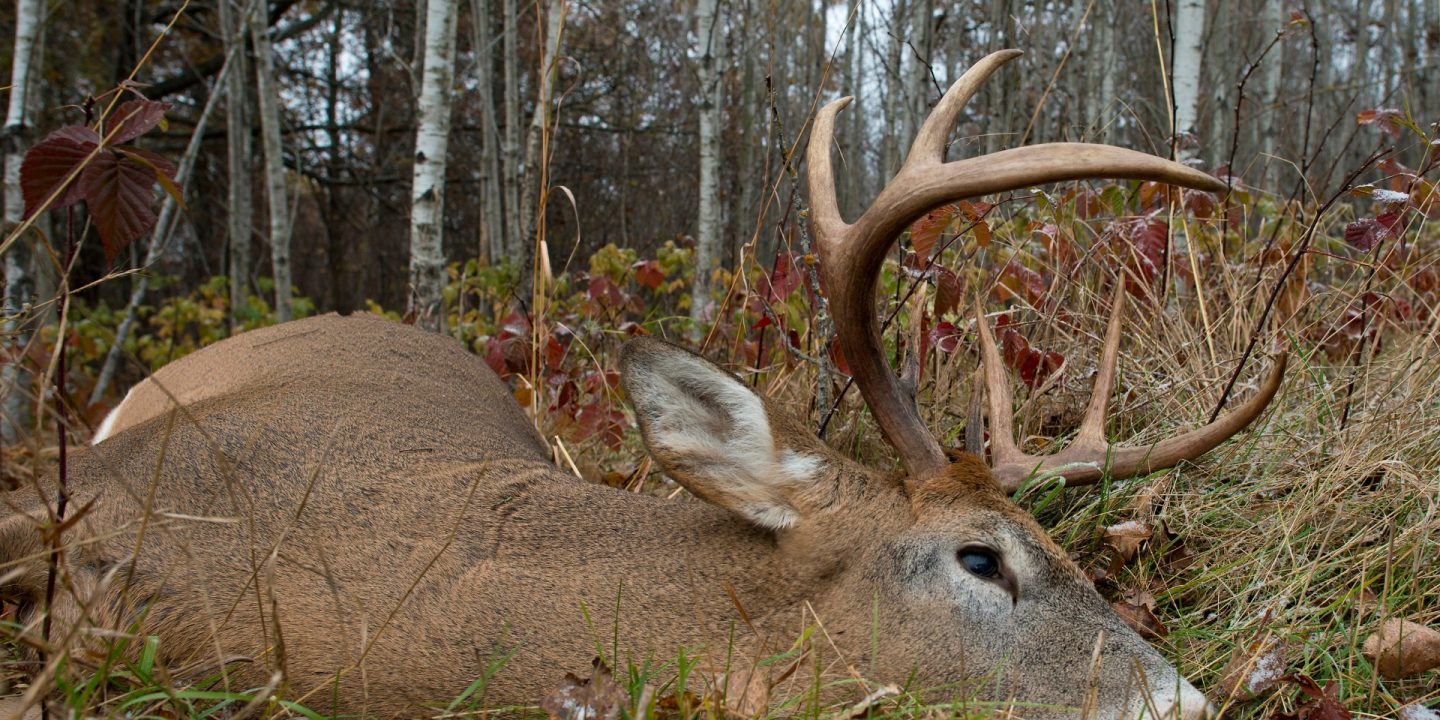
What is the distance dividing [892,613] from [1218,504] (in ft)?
4.39

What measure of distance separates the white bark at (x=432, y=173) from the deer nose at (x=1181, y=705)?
403 centimetres

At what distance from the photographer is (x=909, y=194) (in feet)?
7.17

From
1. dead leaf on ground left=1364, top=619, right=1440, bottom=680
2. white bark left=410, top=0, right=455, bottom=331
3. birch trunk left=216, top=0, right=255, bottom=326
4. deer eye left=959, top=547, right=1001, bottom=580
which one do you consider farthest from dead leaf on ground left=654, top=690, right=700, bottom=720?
birch trunk left=216, top=0, right=255, bottom=326

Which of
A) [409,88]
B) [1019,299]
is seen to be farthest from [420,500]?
Result: [409,88]

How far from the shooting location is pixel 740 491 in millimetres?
2395

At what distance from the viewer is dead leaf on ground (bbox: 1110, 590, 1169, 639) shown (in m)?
2.74

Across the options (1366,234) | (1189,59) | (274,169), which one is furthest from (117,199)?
(274,169)

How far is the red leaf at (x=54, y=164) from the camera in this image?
80.7 inches

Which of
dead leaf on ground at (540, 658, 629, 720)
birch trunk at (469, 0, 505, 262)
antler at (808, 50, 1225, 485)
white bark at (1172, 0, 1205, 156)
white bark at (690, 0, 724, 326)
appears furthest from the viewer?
birch trunk at (469, 0, 505, 262)

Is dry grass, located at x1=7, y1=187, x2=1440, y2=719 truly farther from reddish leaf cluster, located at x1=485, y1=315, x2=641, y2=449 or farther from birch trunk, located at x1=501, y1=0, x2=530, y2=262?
birch trunk, located at x1=501, y1=0, x2=530, y2=262

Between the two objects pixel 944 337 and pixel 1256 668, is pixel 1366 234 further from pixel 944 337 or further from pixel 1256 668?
pixel 1256 668

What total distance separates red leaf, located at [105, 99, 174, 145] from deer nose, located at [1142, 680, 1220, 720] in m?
2.06

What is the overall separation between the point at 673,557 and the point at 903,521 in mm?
480

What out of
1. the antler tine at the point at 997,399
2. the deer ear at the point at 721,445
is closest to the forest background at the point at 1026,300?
the antler tine at the point at 997,399
